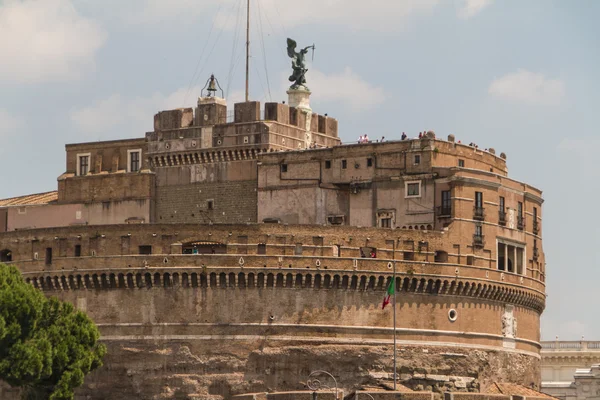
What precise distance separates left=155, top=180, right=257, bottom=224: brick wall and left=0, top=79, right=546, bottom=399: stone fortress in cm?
8

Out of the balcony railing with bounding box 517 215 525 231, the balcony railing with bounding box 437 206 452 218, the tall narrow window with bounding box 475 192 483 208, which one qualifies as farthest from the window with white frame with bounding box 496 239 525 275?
the balcony railing with bounding box 437 206 452 218

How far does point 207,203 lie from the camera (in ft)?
367

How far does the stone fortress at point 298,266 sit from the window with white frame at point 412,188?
0.14m

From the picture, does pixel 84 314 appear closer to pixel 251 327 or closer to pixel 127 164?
pixel 251 327

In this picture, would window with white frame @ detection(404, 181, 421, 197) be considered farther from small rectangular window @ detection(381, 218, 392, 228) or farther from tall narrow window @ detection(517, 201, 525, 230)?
tall narrow window @ detection(517, 201, 525, 230)

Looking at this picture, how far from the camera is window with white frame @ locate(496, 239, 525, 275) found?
10831 cm

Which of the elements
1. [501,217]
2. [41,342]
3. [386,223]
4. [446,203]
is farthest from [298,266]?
[41,342]

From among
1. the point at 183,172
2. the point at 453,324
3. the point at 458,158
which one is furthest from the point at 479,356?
the point at 183,172

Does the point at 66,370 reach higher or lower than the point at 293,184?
lower

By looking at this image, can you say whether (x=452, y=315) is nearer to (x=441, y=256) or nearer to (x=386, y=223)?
(x=441, y=256)

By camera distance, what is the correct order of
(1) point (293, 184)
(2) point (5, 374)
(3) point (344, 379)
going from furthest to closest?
1. (1) point (293, 184)
2. (3) point (344, 379)
3. (2) point (5, 374)

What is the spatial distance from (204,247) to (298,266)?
16.5ft

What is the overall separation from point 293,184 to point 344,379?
12.9m

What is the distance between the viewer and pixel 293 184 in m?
110
